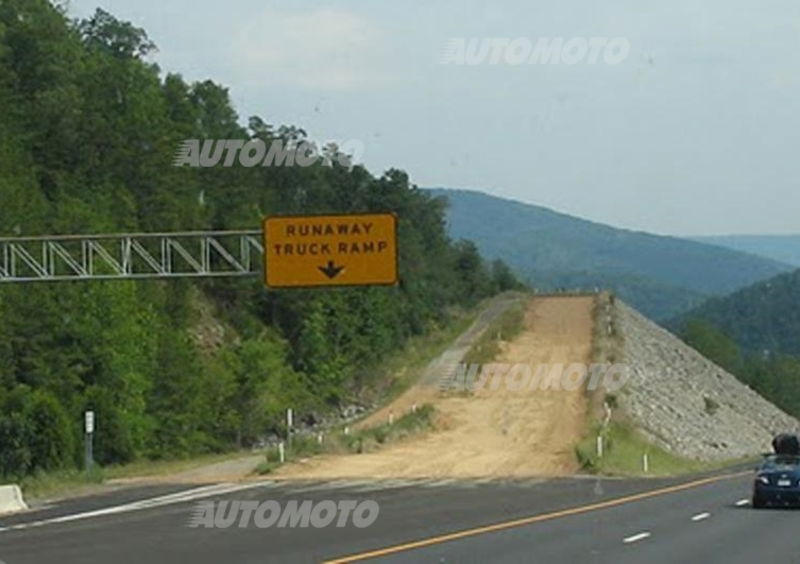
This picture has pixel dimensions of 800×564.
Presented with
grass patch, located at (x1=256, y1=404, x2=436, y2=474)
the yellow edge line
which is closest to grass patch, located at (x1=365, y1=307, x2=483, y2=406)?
grass patch, located at (x1=256, y1=404, x2=436, y2=474)

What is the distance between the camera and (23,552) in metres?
24.7

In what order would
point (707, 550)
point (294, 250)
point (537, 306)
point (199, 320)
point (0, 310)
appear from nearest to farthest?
point (707, 550) → point (294, 250) → point (0, 310) → point (199, 320) → point (537, 306)

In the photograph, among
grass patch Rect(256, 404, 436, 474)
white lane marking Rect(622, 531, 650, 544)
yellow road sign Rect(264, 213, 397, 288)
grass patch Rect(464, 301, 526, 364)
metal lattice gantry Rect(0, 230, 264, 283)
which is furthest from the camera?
grass patch Rect(464, 301, 526, 364)

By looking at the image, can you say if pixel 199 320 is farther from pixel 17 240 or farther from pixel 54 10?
pixel 17 240

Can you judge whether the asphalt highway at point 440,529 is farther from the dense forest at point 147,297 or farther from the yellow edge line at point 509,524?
the dense forest at point 147,297

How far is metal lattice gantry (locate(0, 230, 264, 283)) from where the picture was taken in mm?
37281

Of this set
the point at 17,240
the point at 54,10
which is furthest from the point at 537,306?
the point at 17,240

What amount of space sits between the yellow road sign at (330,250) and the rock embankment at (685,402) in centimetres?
3361

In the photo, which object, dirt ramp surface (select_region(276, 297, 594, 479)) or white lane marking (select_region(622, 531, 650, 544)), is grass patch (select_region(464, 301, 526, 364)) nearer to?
dirt ramp surface (select_region(276, 297, 594, 479))

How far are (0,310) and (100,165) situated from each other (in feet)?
63.2

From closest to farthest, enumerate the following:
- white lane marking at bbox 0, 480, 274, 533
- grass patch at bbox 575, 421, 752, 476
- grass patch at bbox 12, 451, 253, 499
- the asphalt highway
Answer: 1. the asphalt highway
2. white lane marking at bbox 0, 480, 274, 533
3. grass patch at bbox 12, 451, 253, 499
4. grass patch at bbox 575, 421, 752, 476

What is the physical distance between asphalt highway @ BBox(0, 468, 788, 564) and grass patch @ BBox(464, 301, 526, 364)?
39.8m

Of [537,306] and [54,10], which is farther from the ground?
[54,10]

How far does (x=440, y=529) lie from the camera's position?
28.1m
